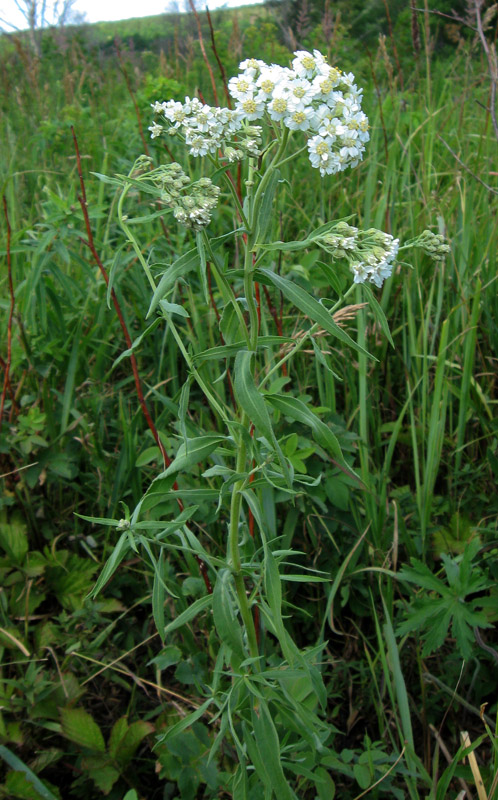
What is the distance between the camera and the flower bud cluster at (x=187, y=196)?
3.40ft

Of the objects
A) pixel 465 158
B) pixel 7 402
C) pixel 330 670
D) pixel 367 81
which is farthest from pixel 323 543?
pixel 367 81

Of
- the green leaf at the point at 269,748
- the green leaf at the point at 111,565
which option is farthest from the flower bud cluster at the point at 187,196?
the green leaf at the point at 269,748

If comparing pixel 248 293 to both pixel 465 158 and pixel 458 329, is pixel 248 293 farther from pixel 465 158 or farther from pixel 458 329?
pixel 465 158

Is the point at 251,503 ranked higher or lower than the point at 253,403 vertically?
lower

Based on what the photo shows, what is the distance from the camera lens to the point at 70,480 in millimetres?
1975

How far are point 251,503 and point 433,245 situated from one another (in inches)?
23.0

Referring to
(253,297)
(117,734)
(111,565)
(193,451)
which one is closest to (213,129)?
(253,297)

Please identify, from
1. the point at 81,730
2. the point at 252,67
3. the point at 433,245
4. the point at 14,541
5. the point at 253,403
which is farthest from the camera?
the point at 14,541

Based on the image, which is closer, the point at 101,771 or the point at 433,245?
the point at 433,245

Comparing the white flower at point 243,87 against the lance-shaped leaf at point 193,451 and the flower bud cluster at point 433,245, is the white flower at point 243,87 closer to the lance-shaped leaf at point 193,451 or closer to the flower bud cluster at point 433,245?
the flower bud cluster at point 433,245

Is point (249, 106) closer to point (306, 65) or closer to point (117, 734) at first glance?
point (306, 65)

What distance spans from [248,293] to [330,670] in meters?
1.15

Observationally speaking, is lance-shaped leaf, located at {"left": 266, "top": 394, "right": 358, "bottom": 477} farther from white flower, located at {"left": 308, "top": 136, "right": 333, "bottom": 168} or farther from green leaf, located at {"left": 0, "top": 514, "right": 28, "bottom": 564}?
green leaf, located at {"left": 0, "top": 514, "right": 28, "bottom": 564}

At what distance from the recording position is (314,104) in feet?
3.50
